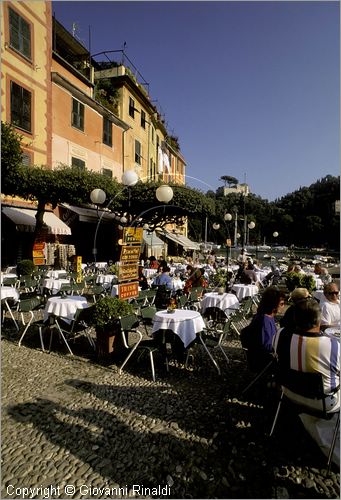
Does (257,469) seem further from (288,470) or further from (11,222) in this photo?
(11,222)

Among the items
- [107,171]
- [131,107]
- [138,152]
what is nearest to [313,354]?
[107,171]

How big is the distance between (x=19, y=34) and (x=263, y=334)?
61.2ft

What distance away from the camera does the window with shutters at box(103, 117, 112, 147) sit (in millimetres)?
22922

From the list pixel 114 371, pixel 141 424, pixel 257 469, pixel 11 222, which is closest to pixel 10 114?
pixel 11 222

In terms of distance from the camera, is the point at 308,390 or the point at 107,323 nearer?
the point at 308,390

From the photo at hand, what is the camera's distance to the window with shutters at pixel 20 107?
15641 mm

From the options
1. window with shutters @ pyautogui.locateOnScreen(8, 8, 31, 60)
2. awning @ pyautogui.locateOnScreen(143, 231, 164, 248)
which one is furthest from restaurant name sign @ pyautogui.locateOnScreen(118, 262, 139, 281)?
awning @ pyautogui.locateOnScreen(143, 231, 164, 248)

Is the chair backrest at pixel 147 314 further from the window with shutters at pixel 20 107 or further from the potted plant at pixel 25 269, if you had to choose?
the window with shutters at pixel 20 107

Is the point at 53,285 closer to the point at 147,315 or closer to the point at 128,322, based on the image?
the point at 147,315

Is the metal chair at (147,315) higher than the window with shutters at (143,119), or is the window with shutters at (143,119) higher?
the window with shutters at (143,119)

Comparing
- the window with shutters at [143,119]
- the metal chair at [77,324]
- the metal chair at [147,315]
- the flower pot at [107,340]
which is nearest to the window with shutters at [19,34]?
the window with shutters at [143,119]

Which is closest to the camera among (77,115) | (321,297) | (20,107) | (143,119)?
(321,297)

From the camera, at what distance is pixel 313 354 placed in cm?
309

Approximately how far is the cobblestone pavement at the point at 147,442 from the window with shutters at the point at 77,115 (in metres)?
18.1
